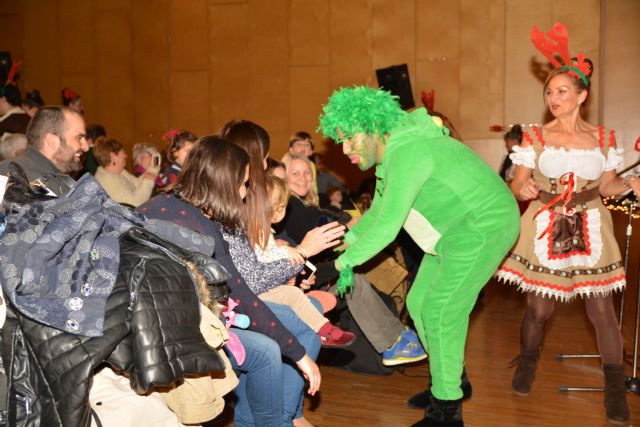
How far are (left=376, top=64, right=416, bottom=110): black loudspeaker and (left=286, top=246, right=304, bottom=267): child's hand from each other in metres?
6.04

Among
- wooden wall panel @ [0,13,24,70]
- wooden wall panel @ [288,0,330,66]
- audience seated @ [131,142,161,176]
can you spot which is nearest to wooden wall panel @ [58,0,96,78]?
wooden wall panel @ [0,13,24,70]

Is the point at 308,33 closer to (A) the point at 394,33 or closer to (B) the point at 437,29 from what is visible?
(A) the point at 394,33

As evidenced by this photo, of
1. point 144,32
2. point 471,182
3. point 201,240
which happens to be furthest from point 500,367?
point 144,32

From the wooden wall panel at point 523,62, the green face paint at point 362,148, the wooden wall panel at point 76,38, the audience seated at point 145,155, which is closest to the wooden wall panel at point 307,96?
the wooden wall panel at point 523,62

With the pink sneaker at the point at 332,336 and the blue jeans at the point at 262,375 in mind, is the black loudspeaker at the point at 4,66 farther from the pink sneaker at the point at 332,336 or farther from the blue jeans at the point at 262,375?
the blue jeans at the point at 262,375

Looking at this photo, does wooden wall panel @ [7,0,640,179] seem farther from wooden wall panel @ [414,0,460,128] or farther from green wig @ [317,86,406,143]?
green wig @ [317,86,406,143]

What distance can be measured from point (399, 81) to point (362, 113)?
19.9ft

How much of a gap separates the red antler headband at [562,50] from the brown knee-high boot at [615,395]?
152 cm

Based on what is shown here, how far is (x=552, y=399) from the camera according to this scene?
3.41m

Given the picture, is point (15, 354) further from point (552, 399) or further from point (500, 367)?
point (500, 367)

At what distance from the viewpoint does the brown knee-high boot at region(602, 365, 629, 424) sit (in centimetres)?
311

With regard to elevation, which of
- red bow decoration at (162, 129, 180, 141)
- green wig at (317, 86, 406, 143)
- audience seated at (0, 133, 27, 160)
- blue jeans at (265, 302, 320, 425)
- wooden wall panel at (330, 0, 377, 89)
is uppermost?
wooden wall panel at (330, 0, 377, 89)

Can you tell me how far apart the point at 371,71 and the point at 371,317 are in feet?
19.4

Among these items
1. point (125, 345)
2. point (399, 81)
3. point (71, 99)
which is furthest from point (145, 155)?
point (125, 345)
